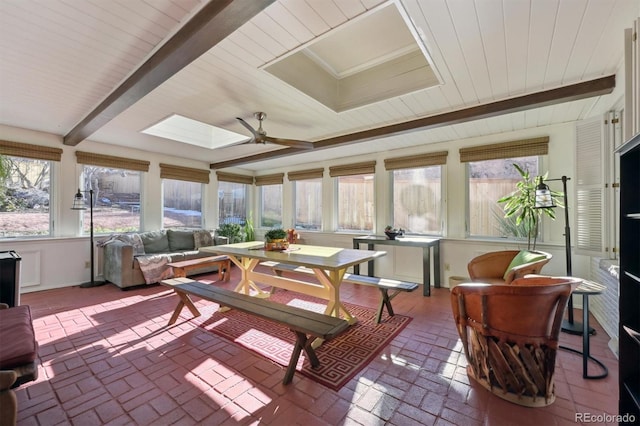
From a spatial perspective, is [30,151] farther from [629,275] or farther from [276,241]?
[629,275]

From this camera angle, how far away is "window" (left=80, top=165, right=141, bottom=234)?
4.63 m

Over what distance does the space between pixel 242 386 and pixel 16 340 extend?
49.7 inches

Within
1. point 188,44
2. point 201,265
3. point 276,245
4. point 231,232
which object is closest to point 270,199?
point 231,232

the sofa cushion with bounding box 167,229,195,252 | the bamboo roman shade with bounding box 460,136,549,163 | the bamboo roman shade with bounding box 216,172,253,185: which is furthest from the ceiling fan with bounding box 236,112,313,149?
the bamboo roman shade with bounding box 216,172,253,185

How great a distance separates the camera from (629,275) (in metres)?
1.23

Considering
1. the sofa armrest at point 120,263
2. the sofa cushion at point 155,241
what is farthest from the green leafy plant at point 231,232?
the sofa armrest at point 120,263

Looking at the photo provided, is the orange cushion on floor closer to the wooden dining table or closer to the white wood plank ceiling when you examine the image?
the wooden dining table

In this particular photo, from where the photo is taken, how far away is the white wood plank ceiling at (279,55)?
5.24 feet

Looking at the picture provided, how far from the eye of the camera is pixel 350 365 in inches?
82.9

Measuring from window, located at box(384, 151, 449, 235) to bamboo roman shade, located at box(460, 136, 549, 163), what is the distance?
34 centimetres

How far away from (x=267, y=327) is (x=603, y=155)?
3815 millimetres

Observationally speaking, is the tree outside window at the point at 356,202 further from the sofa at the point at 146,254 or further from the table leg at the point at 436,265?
the sofa at the point at 146,254

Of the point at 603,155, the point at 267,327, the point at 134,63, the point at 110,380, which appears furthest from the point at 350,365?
the point at 603,155

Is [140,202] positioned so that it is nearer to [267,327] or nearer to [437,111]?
[267,327]
